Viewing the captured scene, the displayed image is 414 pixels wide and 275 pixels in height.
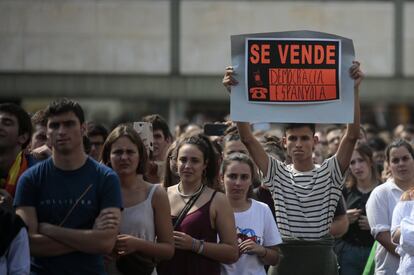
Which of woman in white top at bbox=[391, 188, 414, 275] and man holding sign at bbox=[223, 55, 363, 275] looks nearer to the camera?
woman in white top at bbox=[391, 188, 414, 275]

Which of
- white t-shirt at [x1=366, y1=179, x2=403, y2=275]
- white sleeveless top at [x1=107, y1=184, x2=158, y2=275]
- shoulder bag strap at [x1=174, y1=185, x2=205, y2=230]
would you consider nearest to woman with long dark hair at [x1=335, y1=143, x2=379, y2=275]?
white t-shirt at [x1=366, y1=179, x2=403, y2=275]

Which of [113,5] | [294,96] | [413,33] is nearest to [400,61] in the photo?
[413,33]

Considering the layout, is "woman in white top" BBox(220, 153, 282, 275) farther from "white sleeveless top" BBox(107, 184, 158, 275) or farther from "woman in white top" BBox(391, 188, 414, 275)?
"white sleeveless top" BBox(107, 184, 158, 275)

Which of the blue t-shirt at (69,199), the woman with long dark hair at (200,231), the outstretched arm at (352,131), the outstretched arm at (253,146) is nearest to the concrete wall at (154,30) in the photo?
the outstretched arm at (253,146)

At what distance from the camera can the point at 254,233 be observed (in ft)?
26.8

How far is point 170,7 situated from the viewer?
94.2 feet

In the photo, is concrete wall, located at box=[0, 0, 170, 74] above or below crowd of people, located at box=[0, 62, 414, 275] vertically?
above

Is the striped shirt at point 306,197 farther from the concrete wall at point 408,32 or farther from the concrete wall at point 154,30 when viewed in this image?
the concrete wall at point 408,32

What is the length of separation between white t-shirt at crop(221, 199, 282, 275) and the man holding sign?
0.13 meters

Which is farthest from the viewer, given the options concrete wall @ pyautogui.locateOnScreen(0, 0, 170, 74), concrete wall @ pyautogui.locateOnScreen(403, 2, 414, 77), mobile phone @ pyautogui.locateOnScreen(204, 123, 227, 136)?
concrete wall @ pyautogui.locateOnScreen(403, 2, 414, 77)

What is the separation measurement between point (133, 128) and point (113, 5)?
69.1ft

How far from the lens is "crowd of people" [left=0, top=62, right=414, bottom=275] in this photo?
21.6 feet

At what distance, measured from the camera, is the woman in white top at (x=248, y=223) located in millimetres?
8039

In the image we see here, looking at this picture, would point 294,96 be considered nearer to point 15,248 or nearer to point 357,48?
point 15,248
